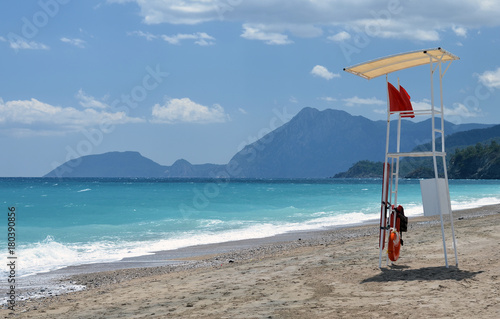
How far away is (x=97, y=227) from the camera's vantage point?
26844 mm

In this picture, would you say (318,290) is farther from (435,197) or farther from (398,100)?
(398,100)

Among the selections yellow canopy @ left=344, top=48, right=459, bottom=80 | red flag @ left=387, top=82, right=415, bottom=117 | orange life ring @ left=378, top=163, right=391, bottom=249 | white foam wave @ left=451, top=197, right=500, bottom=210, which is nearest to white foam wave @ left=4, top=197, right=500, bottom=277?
orange life ring @ left=378, top=163, right=391, bottom=249

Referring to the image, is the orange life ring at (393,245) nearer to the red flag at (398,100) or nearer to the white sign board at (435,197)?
the white sign board at (435,197)

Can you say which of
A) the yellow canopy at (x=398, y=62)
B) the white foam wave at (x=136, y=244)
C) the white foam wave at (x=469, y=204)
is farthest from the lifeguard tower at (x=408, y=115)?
the white foam wave at (x=469, y=204)

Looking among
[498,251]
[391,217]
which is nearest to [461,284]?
[391,217]

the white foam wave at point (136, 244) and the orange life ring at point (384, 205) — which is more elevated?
the orange life ring at point (384, 205)

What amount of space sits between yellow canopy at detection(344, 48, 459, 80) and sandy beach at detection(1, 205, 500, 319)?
129 inches

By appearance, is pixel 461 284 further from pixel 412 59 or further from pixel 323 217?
pixel 323 217

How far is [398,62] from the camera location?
9078 mm

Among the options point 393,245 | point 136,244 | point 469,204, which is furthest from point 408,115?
point 469,204

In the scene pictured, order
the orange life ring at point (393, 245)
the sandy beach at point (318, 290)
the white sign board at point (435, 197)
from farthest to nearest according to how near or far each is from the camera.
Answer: the orange life ring at point (393, 245)
the white sign board at point (435, 197)
the sandy beach at point (318, 290)

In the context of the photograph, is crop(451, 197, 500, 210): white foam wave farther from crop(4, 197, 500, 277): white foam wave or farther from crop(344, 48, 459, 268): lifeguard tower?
crop(344, 48, 459, 268): lifeguard tower

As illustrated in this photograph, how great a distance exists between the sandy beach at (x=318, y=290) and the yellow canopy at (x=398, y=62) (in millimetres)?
3269

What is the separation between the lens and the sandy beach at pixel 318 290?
6.57 meters
